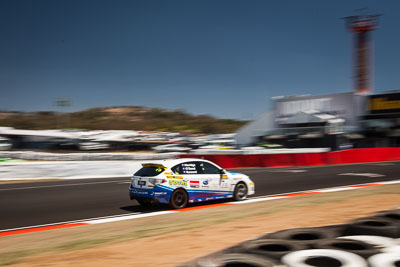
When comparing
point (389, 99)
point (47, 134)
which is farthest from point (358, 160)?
point (47, 134)

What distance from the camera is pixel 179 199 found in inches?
426

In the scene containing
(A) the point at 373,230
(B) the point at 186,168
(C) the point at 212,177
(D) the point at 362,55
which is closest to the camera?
(A) the point at 373,230

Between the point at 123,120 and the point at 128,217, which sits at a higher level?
the point at 123,120

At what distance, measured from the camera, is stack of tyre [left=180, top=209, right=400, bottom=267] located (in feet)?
13.4

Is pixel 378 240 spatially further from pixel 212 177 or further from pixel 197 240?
pixel 212 177

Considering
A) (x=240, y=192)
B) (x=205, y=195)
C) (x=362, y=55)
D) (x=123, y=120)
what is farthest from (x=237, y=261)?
(x=123, y=120)

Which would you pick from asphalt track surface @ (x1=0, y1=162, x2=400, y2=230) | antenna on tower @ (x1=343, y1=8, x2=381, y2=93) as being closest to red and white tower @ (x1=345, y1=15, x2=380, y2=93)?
antenna on tower @ (x1=343, y1=8, x2=381, y2=93)

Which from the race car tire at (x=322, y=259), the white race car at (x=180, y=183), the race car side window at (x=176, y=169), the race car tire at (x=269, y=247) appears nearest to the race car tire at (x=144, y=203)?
the white race car at (x=180, y=183)

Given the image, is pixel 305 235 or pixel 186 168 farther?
pixel 186 168

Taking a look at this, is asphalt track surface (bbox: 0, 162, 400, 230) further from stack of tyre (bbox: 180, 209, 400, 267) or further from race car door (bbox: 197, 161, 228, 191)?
stack of tyre (bbox: 180, 209, 400, 267)

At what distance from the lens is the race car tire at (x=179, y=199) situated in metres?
10.6

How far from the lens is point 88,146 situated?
46344 mm

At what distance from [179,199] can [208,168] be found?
4.81ft

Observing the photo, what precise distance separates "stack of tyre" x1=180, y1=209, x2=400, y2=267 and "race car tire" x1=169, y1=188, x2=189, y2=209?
5189mm
